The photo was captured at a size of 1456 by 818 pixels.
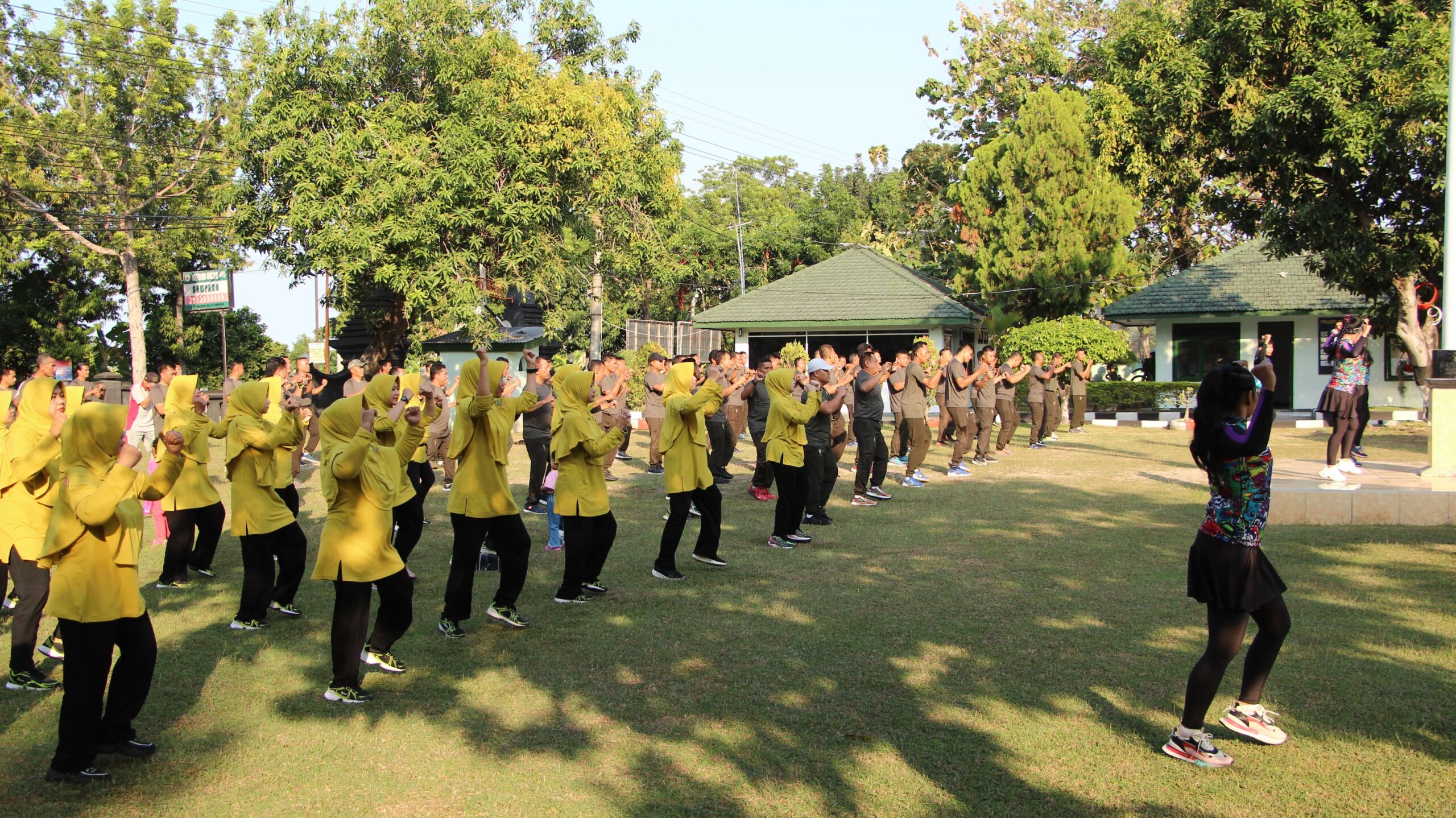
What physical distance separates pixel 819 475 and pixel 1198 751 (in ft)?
20.3

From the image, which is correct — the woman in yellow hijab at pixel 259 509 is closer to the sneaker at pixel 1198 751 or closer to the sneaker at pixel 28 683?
the sneaker at pixel 28 683

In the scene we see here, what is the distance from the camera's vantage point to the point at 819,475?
10578 millimetres

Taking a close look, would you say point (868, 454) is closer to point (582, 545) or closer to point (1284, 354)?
point (582, 545)

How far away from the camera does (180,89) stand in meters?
33.3

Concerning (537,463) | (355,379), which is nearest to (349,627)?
(537,463)

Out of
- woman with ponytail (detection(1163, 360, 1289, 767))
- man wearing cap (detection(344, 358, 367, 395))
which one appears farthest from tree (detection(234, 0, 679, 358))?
woman with ponytail (detection(1163, 360, 1289, 767))

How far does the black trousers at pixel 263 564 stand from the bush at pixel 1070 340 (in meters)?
18.2

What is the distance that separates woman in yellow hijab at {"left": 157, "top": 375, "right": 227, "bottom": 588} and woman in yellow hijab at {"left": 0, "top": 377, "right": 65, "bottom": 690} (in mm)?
1628

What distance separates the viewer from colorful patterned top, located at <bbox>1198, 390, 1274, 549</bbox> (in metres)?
4.50

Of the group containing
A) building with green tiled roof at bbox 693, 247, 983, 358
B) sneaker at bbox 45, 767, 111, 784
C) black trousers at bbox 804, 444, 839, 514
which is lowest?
sneaker at bbox 45, 767, 111, 784

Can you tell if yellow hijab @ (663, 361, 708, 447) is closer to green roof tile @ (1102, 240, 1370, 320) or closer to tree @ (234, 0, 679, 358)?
tree @ (234, 0, 679, 358)

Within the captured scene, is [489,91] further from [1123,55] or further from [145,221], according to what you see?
[145,221]

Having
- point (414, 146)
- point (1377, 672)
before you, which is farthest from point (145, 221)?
point (1377, 672)

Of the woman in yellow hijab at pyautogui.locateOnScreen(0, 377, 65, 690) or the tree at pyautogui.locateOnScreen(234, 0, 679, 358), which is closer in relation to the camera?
the woman in yellow hijab at pyautogui.locateOnScreen(0, 377, 65, 690)
